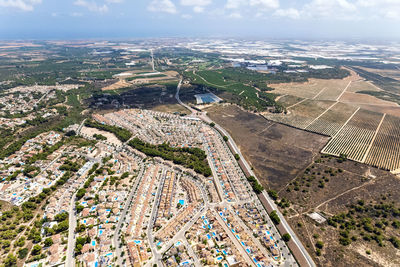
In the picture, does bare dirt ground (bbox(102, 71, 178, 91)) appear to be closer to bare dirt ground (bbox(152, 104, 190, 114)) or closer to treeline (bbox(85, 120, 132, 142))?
bare dirt ground (bbox(152, 104, 190, 114))

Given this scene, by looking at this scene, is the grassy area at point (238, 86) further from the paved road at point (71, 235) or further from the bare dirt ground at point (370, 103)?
the paved road at point (71, 235)

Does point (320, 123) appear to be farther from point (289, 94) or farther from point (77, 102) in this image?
point (77, 102)

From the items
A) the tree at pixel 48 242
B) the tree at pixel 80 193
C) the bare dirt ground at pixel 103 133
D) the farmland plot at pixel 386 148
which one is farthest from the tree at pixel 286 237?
the bare dirt ground at pixel 103 133

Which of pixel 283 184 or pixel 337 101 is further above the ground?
pixel 337 101

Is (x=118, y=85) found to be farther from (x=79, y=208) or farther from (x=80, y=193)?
(x=79, y=208)

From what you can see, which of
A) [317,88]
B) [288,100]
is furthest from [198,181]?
Result: [317,88]

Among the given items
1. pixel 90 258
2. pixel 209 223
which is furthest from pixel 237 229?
pixel 90 258
